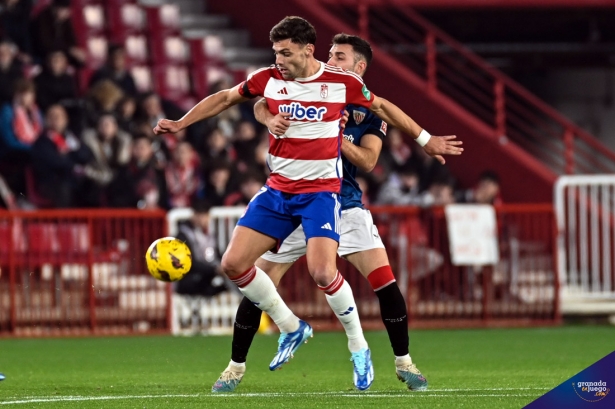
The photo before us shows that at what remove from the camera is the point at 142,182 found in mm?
16156

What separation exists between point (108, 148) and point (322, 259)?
320 inches

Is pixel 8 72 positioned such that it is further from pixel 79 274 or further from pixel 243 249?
pixel 243 249

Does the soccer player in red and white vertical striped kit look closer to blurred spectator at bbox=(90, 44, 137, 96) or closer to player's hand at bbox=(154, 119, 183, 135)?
player's hand at bbox=(154, 119, 183, 135)

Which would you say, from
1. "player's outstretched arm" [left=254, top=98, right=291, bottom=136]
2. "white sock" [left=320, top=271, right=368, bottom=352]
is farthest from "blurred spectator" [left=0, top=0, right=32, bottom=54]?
"white sock" [left=320, top=271, right=368, bottom=352]

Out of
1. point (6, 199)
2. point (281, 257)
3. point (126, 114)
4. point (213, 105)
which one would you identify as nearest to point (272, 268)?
point (281, 257)

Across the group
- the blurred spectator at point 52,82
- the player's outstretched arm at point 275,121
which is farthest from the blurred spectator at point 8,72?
the player's outstretched arm at point 275,121

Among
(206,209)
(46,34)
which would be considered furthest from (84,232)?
(46,34)

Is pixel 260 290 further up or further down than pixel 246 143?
further down

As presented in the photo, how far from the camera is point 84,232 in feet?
49.7

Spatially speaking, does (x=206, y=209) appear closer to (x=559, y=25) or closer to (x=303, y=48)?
(x=303, y=48)

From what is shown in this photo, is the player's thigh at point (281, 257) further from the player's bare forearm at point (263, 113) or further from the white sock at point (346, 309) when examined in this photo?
the player's bare forearm at point (263, 113)

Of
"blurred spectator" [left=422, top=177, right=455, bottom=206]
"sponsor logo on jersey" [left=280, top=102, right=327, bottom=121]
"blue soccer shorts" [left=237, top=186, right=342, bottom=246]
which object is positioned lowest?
"blurred spectator" [left=422, top=177, right=455, bottom=206]

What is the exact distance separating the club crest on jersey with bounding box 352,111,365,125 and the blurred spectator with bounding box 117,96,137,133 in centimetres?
772

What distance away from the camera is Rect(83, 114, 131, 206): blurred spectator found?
1617 centimetres
